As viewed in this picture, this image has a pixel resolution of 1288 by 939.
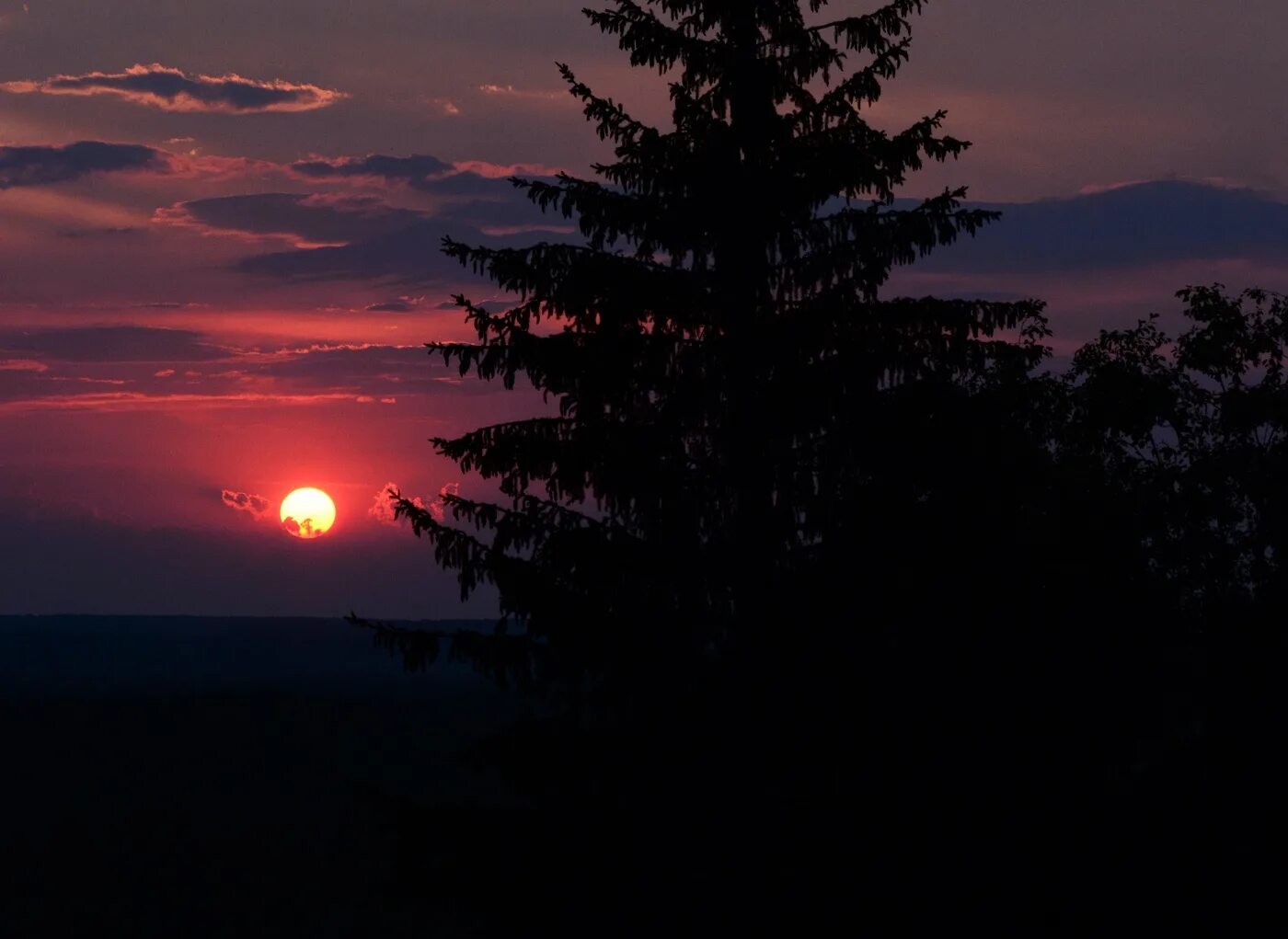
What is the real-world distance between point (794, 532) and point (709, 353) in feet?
8.13

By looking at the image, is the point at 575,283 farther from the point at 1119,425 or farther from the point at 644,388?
the point at 1119,425

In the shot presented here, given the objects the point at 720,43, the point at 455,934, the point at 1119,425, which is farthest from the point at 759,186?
the point at 455,934

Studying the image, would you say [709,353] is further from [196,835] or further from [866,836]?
[196,835]

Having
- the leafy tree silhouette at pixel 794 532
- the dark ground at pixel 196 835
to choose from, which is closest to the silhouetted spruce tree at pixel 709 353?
the leafy tree silhouette at pixel 794 532

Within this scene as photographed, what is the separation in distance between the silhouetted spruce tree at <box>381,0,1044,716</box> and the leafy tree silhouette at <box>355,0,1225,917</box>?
0.12ft

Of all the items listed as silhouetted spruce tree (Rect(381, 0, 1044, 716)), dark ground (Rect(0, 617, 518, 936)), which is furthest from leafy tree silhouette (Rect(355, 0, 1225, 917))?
dark ground (Rect(0, 617, 518, 936))

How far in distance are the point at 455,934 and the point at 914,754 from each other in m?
92.7

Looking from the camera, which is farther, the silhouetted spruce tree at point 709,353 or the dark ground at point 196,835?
the dark ground at point 196,835

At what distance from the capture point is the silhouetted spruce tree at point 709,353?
19234 millimetres

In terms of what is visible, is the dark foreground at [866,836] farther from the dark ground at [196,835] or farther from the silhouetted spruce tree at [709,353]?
the dark ground at [196,835]

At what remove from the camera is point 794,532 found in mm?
19594

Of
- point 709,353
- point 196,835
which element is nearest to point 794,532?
point 709,353

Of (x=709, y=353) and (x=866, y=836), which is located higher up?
(x=709, y=353)

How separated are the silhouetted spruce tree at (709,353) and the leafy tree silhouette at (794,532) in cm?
4
